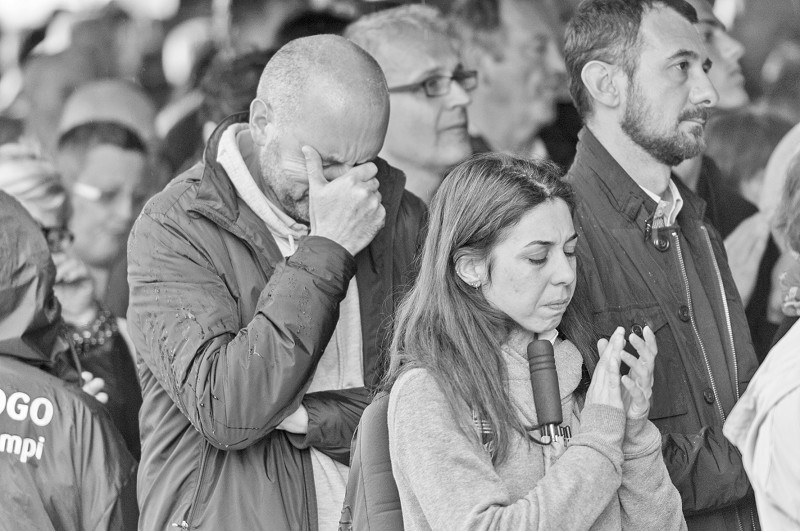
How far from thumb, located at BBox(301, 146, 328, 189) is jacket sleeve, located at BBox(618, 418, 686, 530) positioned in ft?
3.45

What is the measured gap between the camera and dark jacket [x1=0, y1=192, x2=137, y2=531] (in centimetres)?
366

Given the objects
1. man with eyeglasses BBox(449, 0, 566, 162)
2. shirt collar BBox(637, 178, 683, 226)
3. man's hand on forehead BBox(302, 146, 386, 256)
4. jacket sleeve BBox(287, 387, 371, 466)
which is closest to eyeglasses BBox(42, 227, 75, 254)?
man with eyeglasses BBox(449, 0, 566, 162)

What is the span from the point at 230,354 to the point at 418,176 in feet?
5.80

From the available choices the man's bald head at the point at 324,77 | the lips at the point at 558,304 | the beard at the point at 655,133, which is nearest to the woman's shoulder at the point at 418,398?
the lips at the point at 558,304

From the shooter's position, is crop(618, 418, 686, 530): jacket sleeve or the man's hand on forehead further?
the man's hand on forehead

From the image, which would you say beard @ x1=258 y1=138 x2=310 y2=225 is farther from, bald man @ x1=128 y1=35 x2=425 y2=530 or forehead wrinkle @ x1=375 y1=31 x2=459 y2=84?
forehead wrinkle @ x1=375 y1=31 x2=459 y2=84

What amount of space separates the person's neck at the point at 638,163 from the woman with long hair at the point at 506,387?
2.22 ft

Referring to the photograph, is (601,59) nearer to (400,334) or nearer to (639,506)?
(400,334)

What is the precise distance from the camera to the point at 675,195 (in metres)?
3.58

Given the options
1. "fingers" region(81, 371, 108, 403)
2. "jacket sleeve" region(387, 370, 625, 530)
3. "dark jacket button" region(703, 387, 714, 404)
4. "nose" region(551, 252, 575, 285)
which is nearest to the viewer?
"jacket sleeve" region(387, 370, 625, 530)

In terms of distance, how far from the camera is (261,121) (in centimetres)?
347

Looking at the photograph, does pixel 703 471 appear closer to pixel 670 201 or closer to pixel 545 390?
pixel 545 390

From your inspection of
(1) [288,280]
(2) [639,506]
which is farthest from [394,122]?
(2) [639,506]

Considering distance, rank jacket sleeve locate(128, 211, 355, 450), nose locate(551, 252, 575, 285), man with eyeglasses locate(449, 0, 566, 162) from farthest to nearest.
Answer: man with eyeglasses locate(449, 0, 566, 162) < jacket sleeve locate(128, 211, 355, 450) < nose locate(551, 252, 575, 285)
